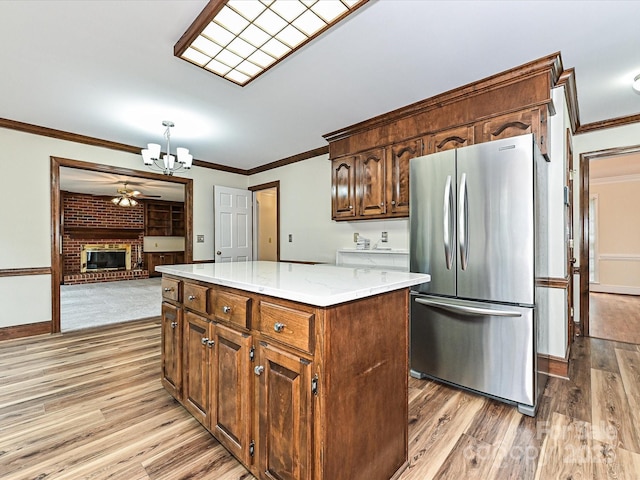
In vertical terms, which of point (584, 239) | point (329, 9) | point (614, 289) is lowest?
point (614, 289)

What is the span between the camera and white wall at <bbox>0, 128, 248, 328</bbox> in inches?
140

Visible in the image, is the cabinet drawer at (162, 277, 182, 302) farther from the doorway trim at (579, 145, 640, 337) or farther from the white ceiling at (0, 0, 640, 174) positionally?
the doorway trim at (579, 145, 640, 337)

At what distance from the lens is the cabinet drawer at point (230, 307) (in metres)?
1.49

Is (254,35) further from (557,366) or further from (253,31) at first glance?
(557,366)

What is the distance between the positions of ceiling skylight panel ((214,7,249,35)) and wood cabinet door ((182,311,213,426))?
1.77m

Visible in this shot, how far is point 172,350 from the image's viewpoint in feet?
7.00

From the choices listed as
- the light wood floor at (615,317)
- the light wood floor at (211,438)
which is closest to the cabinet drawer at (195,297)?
the light wood floor at (211,438)

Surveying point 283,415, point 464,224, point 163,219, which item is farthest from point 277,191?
point 163,219

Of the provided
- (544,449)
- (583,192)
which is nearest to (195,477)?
(544,449)

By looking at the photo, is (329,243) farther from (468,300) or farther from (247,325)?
(247,325)

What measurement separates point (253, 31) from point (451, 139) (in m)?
1.88

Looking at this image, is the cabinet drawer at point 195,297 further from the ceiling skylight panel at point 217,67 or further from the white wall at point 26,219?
the white wall at point 26,219

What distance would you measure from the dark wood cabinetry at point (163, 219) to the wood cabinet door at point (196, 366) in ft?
29.8

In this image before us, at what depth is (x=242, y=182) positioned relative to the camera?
5.88 meters
